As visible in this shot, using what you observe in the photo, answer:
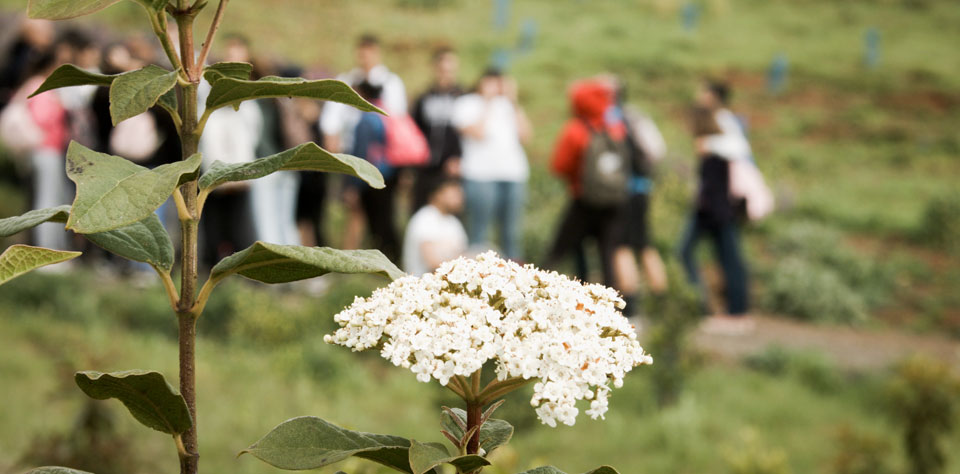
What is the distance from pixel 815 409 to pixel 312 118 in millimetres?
3949

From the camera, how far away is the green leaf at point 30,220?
1079mm

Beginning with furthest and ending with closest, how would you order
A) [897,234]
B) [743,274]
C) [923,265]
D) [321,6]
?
[321,6] < [897,234] < [923,265] < [743,274]

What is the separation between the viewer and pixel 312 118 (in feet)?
24.6

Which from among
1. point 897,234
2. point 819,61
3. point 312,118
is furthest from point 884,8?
point 312,118

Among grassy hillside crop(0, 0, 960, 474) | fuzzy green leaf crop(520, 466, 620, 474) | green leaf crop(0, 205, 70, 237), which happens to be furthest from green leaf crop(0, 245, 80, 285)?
grassy hillside crop(0, 0, 960, 474)

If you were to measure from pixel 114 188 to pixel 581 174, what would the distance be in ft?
18.1

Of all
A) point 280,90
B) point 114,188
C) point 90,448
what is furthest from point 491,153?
point 114,188

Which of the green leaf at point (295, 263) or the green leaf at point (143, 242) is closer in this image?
the green leaf at point (295, 263)

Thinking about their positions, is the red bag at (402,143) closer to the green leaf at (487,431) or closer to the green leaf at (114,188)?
the green leaf at (487,431)

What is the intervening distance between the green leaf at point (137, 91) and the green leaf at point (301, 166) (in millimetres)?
124

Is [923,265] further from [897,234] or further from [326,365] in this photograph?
[326,365]

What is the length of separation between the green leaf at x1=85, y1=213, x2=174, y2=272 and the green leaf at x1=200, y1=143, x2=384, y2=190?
10cm

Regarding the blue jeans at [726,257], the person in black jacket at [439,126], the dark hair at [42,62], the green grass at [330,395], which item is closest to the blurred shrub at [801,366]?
the green grass at [330,395]

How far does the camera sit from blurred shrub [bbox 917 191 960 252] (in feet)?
32.8
